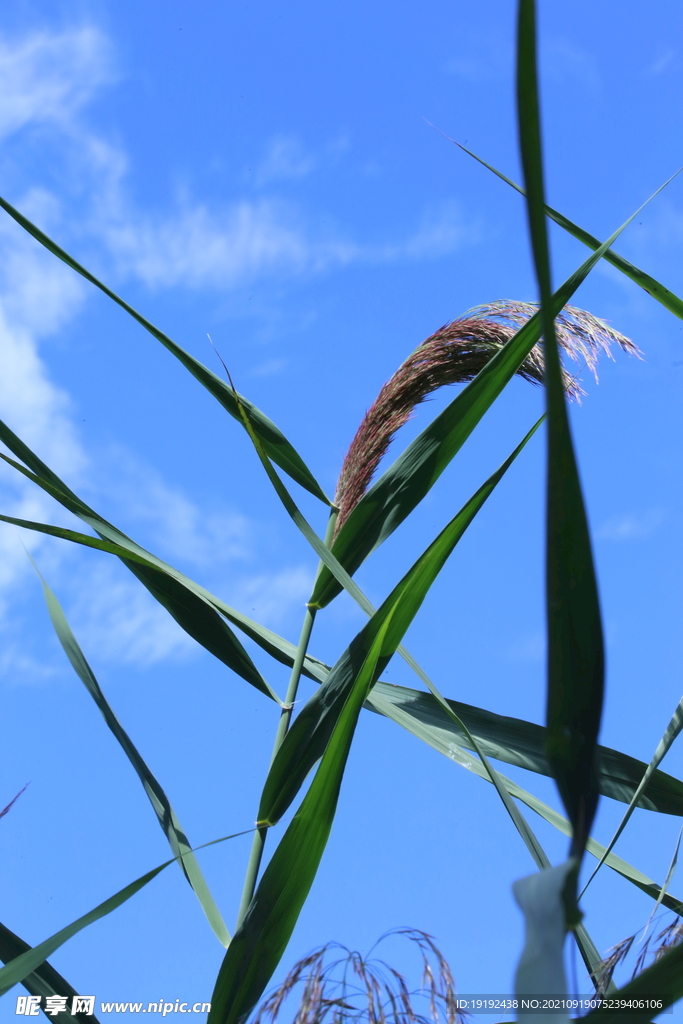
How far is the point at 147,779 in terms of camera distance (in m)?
1.13

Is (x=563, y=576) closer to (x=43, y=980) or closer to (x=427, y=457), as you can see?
(x=427, y=457)

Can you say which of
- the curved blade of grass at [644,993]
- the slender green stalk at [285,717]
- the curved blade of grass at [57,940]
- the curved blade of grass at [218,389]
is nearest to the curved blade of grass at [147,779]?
the slender green stalk at [285,717]

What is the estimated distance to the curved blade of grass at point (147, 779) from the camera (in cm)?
105

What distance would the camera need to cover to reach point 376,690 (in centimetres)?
115

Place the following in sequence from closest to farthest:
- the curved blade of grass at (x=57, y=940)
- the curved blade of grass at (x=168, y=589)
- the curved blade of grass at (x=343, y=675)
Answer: the curved blade of grass at (x=57, y=940)
the curved blade of grass at (x=343, y=675)
the curved blade of grass at (x=168, y=589)

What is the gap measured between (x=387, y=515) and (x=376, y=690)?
27 centimetres

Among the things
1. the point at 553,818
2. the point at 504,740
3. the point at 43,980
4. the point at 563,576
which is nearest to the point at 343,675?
the point at 504,740

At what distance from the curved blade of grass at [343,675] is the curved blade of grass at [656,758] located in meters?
0.29

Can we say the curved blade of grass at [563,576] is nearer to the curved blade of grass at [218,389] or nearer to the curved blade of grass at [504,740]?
the curved blade of grass at [504,740]

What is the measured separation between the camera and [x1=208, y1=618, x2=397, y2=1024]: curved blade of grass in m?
0.74

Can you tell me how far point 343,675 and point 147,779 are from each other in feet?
1.51

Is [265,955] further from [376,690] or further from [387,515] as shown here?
[387,515]

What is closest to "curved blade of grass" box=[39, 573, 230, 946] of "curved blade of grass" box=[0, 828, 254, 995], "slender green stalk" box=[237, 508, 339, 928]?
"slender green stalk" box=[237, 508, 339, 928]

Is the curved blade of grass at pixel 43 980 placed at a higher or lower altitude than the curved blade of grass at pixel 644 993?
lower
